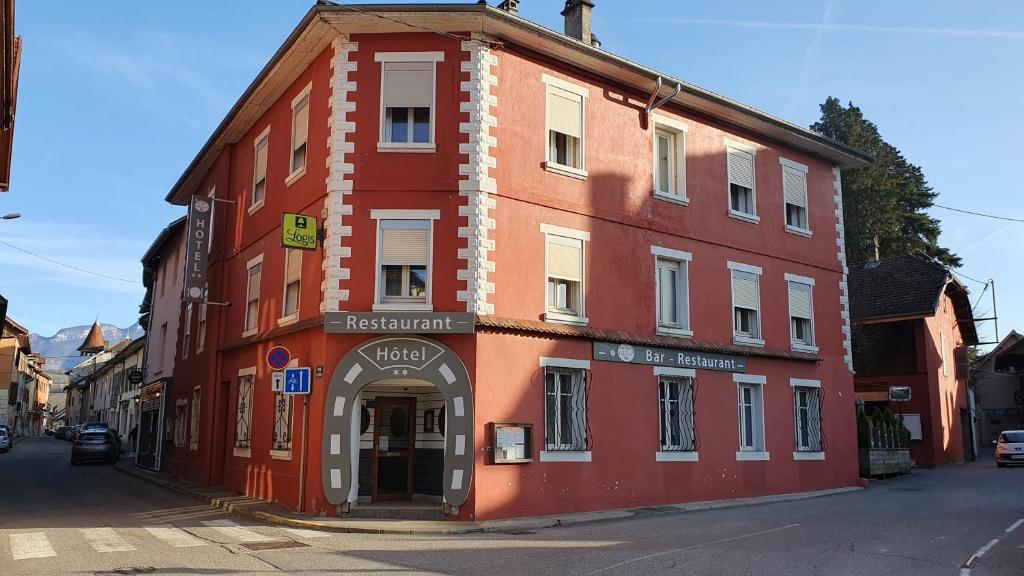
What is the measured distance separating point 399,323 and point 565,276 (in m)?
3.69

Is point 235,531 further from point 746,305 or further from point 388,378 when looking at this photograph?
point 746,305

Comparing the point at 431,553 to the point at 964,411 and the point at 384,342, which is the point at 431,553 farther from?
the point at 964,411

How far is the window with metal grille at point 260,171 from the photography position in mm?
20141

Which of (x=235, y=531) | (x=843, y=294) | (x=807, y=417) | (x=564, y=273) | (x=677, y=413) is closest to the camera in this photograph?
(x=235, y=531)

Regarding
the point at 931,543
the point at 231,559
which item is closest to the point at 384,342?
the point at 231,559

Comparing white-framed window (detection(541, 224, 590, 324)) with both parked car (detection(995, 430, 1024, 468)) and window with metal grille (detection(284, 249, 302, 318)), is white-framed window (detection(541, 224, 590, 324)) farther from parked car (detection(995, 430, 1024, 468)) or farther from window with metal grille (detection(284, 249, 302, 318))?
parked car (detection(995, 430, 1024, 468))

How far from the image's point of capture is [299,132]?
17969mm

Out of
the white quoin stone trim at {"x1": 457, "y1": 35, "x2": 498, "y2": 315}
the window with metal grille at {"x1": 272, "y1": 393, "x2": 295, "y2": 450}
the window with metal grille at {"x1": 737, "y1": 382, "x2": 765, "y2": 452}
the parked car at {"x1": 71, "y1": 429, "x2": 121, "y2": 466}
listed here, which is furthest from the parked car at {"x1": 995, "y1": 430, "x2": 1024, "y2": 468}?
the parked car at {"x1": 71, "y1": 429, "x2": 121, "y2": 466}

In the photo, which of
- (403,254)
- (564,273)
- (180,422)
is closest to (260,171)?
(403,254)

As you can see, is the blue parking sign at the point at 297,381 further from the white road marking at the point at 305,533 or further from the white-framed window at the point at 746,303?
the white-framed window at the point at 746,303

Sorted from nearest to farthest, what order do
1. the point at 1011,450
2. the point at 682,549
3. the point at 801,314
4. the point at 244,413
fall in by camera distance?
the point at 682,549, the point at 244,413, the point at 801,314, the point at 1011,450

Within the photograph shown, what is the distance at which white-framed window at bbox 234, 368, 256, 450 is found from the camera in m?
19.2

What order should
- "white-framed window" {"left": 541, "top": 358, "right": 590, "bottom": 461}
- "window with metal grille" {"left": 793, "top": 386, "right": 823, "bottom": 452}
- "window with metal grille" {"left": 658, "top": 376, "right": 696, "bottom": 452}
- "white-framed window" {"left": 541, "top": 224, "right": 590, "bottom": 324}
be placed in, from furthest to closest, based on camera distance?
"window with metal grille" {"left": 793, "top": 386, "right": 823, "bottom": 452} < "window with metal grille" {"left": 658, "top": 376, "right": 696, "bottom": 452} < "white-framed window" {"left": 541, "top": 224, "right": 590, "bottom": 324} < "white-framed window" {"left": 541, "top": 358, "right": 590, "bottom": 461}

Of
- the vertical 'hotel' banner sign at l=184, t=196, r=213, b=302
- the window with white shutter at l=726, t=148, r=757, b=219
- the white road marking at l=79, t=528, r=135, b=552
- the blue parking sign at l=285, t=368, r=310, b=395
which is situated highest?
the window with white shutter at l=726, t=148, r=757, b=219
